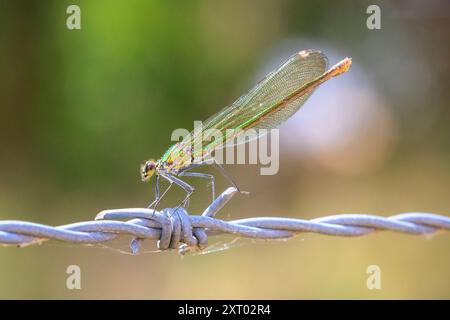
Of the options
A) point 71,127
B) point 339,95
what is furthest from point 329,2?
point 71,127

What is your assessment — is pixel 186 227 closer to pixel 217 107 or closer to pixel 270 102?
pixel 270 102

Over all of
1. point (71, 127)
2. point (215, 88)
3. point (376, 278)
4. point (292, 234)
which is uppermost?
point (215, 88)

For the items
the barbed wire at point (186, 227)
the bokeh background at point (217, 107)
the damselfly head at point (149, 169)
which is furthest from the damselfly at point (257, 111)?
the bokeh background at point (217, 107)

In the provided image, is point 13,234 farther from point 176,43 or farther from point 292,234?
point 176,43

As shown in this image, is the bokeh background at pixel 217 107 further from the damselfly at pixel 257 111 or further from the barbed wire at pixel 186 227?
the barbed wire at pixel 186 227

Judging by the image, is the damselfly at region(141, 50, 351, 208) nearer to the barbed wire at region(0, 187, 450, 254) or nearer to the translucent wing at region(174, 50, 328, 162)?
the translucent wing at region(174, 50, 328, 162)

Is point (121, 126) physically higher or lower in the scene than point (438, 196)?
higher

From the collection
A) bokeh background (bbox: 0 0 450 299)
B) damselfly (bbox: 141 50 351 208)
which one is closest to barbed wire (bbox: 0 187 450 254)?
damselfly (bbox: 141 50 351 208)

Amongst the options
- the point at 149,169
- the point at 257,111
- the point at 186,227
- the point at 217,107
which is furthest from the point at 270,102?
the point at 217,107
